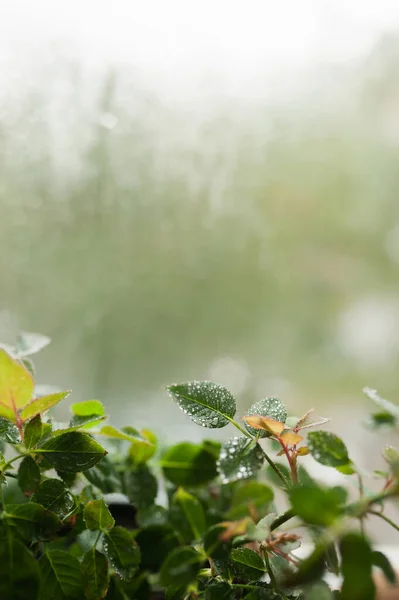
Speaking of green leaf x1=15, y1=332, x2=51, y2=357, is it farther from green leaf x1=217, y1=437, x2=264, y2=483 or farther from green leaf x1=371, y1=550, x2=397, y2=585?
green leaf x1=371, y1=550, x2=397, y2=585

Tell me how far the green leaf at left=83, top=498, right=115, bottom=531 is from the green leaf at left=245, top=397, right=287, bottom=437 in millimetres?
121

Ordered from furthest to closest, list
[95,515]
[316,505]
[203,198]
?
[203,198]
[95,515]
[316,505]

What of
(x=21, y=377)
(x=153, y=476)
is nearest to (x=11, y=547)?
(x=21, y=377)

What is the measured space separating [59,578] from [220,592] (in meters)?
0.11

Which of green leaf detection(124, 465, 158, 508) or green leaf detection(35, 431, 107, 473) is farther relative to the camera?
green leaf detection(124, 465, 158, 508)

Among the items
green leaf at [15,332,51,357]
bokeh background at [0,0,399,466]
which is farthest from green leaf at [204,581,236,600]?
bokeh background at [0,0,399,466]

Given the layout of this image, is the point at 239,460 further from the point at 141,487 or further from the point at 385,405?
the point at 141,487

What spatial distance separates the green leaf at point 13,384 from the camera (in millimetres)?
298

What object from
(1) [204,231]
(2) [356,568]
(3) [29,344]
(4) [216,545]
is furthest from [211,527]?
(1) [204,231]

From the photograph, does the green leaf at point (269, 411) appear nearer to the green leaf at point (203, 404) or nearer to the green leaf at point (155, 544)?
the green leaf at point (203, 404)

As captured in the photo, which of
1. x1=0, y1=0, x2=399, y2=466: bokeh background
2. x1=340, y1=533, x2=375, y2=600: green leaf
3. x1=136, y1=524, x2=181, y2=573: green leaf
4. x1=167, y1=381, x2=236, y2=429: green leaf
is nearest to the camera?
x1=340, y1=533, x2=375, y2=600: green leaf

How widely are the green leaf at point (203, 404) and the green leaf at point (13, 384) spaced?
0.32 feet

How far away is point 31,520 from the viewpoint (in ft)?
1.03

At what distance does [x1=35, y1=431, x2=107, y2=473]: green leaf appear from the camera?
1.09 feet
